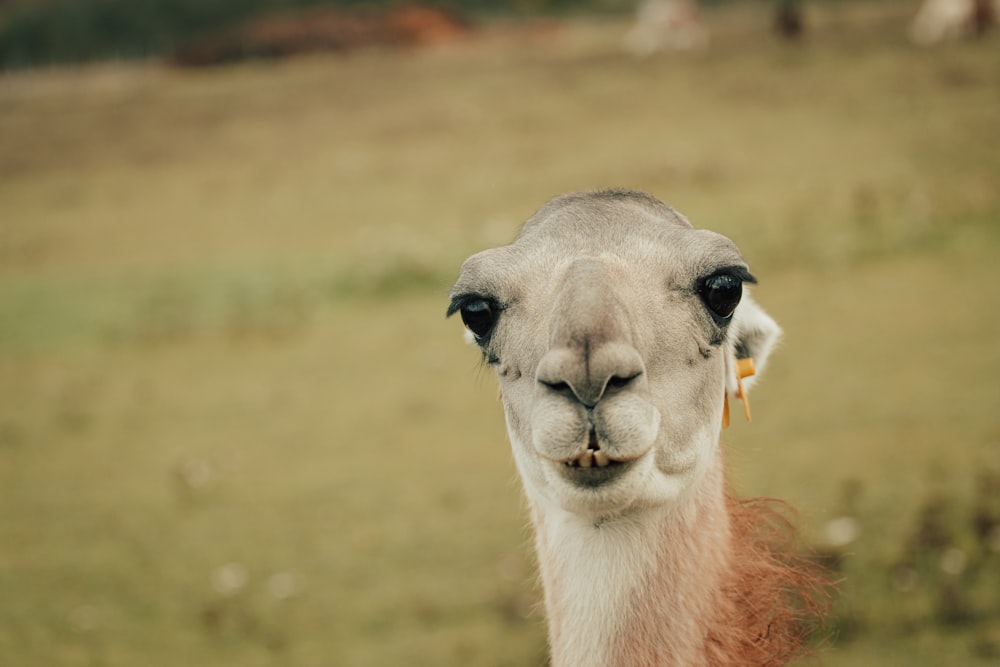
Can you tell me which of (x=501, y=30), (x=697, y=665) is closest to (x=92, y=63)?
(x=501, y=30)

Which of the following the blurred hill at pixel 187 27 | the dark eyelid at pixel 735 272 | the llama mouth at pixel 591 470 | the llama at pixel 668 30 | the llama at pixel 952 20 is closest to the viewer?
the llama mouth at pixel 591 470

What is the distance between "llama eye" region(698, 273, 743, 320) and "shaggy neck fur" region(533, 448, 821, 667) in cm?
56

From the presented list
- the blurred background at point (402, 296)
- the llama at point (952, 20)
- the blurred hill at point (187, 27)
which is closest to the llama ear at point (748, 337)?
the blurred background at point (402, 296)

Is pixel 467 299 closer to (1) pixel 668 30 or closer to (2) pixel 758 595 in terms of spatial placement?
(2) pixel 758 595

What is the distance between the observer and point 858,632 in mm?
5770

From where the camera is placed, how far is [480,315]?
319 centimetres

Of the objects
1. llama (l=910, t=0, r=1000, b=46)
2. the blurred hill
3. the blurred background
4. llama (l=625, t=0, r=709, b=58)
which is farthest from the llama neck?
the blurred hill

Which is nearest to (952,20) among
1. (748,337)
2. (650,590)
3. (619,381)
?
(748,337)

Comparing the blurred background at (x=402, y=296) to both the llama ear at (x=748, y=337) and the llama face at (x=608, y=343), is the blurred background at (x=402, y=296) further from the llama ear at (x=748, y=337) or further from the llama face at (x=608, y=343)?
the llama face at (x=608, y=343)

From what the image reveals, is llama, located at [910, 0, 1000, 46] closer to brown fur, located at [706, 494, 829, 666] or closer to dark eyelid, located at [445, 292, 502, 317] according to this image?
brown fur, located at [706, 494, 829, 666]

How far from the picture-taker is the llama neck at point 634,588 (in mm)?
3078

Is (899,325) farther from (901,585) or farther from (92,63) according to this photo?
(92,63)

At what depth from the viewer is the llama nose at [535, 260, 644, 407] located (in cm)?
261

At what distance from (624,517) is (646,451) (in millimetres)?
372
